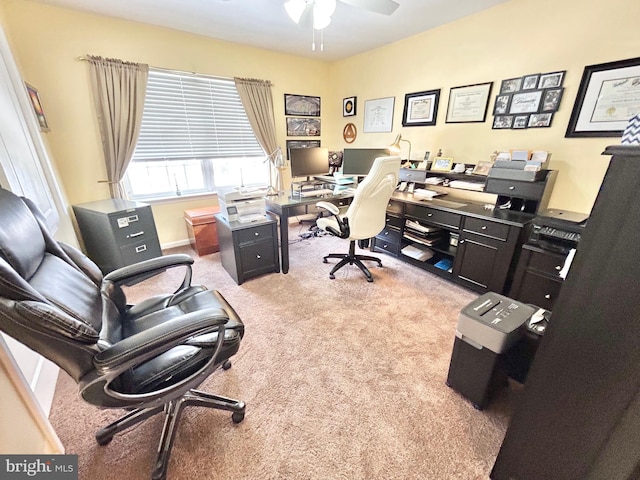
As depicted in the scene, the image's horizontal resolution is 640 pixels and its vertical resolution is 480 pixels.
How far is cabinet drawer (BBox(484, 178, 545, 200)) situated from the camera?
205cm

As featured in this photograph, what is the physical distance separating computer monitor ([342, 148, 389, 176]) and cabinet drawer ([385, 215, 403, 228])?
64 centimetres

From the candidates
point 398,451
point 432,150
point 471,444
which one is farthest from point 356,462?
point 432,150

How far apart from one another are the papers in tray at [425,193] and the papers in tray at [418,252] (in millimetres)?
531

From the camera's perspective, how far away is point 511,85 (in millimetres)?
2252

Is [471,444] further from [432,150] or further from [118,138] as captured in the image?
[118,138]

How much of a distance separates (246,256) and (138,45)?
244 cm

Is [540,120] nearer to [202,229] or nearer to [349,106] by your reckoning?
[349,106]

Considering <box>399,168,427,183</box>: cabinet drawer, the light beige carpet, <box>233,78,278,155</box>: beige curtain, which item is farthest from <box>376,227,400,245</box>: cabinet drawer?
<box>233,78,278,155</box>: beige curtain

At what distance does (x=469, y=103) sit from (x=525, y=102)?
474mm

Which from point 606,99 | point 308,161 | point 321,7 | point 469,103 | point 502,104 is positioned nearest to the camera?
point 321,7

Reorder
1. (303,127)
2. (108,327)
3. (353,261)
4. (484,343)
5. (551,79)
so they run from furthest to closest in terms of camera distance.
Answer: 1. (303,127)
2. (353,261)
3. (551,79)
4. (484,343)
5. (108,327)

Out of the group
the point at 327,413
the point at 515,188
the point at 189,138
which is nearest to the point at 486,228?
the point at 515,188

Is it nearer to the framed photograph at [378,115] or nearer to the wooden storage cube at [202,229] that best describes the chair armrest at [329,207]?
the wooden storage cube at [202,229]

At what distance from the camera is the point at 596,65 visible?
185cm
